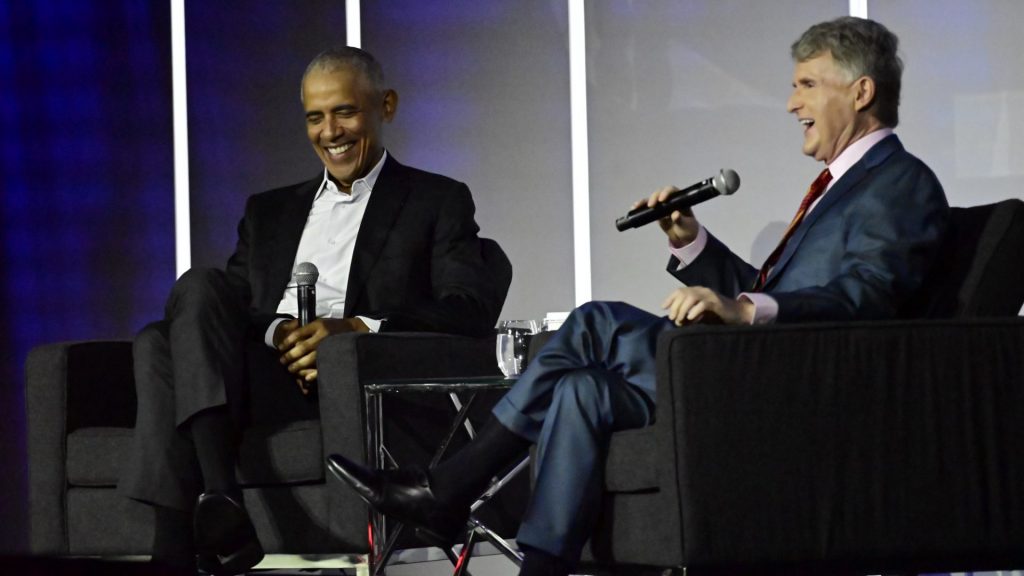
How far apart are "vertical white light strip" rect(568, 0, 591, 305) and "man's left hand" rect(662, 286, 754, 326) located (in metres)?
2.58

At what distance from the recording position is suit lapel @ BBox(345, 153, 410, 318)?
3.68m

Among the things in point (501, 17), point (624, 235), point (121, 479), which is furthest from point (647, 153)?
point (121, 479)

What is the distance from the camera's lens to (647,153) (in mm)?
5055

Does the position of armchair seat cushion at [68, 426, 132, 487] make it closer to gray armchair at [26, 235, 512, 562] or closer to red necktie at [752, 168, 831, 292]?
gray armchair at [26, 235, 512, 562]

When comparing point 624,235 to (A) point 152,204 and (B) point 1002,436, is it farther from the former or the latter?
(B) point 1002,436

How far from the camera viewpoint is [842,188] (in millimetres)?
2869

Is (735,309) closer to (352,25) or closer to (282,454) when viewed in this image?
(282,454)

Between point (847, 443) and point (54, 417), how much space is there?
79.1 inches

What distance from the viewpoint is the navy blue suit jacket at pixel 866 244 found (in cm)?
261

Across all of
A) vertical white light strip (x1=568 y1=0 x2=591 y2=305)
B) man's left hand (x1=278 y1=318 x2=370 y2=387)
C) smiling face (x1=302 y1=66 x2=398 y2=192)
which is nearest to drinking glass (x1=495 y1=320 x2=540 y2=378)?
man's left hand (x1=278 y1=318 x2=370 y2=387)

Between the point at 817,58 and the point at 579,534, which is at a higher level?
the point at 817,58

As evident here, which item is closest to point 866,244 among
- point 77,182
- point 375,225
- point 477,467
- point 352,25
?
point 477,467

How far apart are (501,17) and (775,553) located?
3.29 metres

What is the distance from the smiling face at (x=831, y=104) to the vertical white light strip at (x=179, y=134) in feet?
10.4
